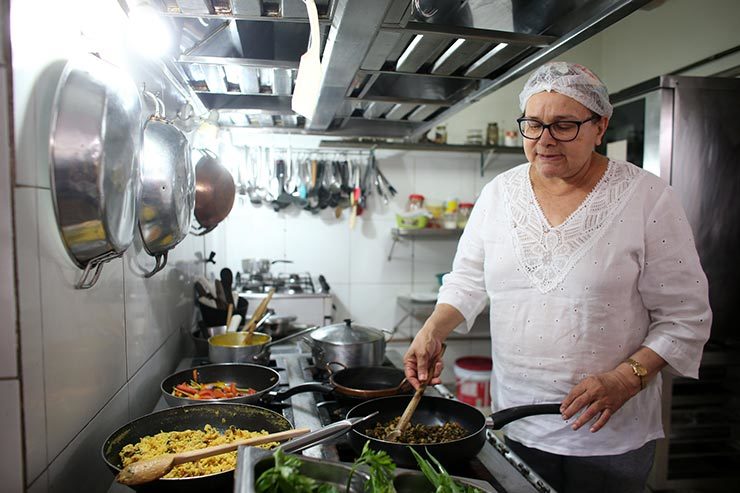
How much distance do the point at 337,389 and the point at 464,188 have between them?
2781 mm

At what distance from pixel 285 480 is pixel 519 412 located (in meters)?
0.59

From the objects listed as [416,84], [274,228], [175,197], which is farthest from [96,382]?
[274,228]

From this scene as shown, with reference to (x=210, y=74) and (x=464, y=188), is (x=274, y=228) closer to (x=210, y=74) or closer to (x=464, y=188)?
(x=464, y=188)

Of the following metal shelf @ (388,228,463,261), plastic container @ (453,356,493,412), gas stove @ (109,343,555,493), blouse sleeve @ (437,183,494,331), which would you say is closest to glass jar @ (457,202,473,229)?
metal shelf @ (388,228,463,261)

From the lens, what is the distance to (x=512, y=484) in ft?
3.21

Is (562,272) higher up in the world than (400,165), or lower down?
lower down

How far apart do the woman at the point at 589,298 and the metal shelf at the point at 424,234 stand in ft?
7.00

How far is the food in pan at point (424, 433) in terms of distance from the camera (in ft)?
3.48

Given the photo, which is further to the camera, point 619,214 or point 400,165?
point 400,165

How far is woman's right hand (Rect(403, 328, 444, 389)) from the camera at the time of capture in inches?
49.7

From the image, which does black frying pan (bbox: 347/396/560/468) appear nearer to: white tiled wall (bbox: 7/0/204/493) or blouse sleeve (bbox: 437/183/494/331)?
blouse sleeve (bbox: 437/183/494/331)

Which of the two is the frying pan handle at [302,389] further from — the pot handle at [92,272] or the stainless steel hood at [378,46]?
the stainless steel hood at [378,46]

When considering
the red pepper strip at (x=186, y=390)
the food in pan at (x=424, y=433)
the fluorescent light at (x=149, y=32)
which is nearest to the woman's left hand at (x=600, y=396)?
the food in pan at (x=424, y=433)

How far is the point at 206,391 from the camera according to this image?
1.32 meters
